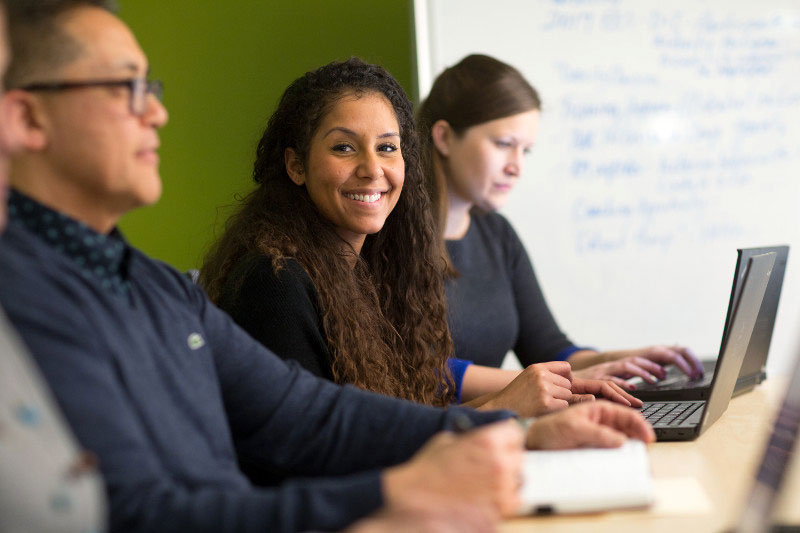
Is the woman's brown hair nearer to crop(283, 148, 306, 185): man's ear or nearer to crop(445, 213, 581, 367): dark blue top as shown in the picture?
crop(445, 213, 581, 367): dark blue top

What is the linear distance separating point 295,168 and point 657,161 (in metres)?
1.44

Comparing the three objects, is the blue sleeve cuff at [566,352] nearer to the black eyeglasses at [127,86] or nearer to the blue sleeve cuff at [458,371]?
the blue sleeve cuff at [458,371]

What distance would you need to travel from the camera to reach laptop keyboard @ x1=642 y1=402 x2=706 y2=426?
1.43 metres

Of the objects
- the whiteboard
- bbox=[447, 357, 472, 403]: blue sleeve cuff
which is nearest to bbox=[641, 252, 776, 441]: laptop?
bbox=[447, 357, 472, 403]: blue sleeve cuff

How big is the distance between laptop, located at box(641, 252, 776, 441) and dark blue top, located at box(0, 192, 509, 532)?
1.16 ft

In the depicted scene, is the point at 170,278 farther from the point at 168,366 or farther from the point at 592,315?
the point at 592,315

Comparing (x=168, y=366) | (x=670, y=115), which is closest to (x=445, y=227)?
(x=670, y=115)

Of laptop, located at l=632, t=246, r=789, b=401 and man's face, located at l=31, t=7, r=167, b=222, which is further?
laptop, located at l=632, t=246, r=789, b=401

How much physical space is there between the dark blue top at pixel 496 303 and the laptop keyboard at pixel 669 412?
2.10 feet

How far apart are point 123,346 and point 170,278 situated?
228 millimetres

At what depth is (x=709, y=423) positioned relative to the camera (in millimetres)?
1450

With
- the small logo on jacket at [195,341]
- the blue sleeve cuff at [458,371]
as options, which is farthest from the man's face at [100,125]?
the blue sleeve cuff at [458,371]

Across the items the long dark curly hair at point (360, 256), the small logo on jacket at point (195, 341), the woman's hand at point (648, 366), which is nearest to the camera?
the small logo on jacket at point (195, 341)

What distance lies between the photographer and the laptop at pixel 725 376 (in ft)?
4.46
